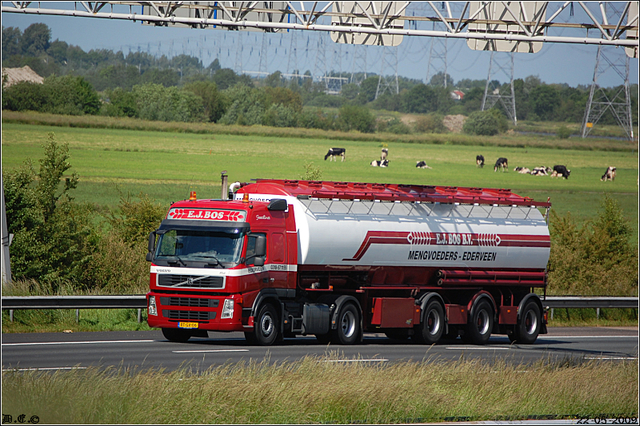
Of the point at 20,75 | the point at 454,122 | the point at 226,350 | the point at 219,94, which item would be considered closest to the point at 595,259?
the point at 226,350

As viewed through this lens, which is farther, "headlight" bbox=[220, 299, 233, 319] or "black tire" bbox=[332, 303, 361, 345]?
"black tire" bbox=[332, 303, 361, 345]

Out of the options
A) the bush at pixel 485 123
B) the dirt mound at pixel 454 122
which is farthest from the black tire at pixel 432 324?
the dirt mound at pixel 454 122

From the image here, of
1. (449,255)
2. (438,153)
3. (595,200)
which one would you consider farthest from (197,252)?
(438,153)

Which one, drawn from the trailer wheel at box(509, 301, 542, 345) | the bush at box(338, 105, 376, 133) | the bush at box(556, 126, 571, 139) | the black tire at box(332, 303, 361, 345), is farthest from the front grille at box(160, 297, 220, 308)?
the bush at box(556, 126, 571, 139)

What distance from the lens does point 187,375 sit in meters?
11.5

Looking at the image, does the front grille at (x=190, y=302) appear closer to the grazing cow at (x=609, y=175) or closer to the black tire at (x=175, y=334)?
the black tire at (x=175, y=334)

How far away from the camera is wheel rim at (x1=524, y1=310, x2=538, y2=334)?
22344 millimetres

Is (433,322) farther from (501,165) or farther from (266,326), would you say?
(501,165)

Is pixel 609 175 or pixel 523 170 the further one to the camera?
pixel 523 170

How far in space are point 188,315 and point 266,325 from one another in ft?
5.78

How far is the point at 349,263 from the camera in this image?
18.9m

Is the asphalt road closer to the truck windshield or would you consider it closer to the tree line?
the truck windshield

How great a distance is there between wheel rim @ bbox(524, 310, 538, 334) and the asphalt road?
17.2 inches

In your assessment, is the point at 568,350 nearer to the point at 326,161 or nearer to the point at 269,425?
the point at 269,425
